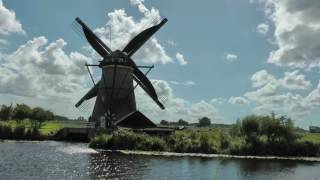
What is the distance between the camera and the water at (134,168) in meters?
30.6

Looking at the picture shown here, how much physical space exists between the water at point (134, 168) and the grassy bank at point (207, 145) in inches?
291

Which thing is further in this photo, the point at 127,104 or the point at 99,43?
the point at 99,43

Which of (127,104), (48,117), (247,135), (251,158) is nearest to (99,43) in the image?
(127,104)

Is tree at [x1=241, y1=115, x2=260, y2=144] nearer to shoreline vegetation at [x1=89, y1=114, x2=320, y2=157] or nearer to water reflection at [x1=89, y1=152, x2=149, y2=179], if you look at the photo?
shoreline vegetation at [x1=89, y1=114, x2=320, y2=157]

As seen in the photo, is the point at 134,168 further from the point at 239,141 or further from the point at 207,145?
the point at 239,141

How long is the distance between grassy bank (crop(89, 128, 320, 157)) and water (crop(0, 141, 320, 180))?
739cm

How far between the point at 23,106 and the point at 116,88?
27.2m

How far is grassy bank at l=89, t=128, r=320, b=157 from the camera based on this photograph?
170 feet

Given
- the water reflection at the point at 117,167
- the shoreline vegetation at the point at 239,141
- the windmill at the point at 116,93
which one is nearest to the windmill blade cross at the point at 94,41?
the windmill at the point at 116,93

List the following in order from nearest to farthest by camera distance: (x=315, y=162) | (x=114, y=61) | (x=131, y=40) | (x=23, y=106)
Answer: (x=315, y=162) < (x=114, y=61) < (x=131, y=40) < (x=23, y=106)

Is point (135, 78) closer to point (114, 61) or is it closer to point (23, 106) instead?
point (114, 61)

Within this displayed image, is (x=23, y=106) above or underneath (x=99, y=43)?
underneath

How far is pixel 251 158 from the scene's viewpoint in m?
47.4

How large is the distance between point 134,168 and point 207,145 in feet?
62.1
